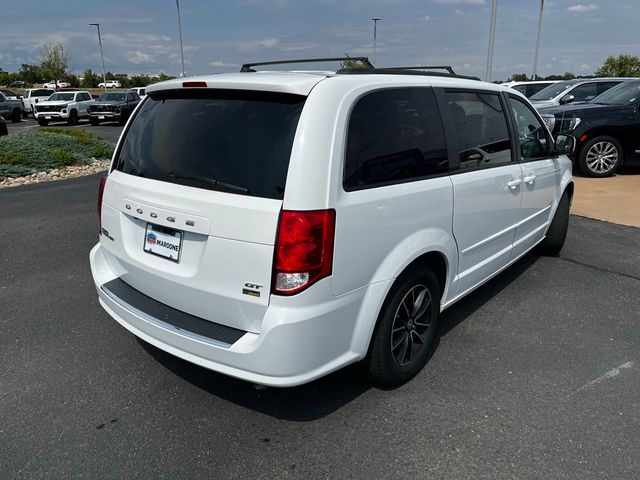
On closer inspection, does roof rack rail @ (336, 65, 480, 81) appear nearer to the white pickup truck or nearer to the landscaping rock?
the landscaping rock

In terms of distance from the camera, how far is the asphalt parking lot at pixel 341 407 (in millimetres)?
2422

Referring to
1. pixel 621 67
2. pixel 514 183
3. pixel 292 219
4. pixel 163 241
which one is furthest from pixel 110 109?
pixel 621 67

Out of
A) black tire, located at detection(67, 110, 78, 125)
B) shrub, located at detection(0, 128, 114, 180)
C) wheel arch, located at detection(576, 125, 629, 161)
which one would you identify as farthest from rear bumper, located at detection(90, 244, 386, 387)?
black tire, located at detection(67, 110, 78, 125)

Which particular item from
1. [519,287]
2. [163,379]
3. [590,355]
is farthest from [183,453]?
[519,287]

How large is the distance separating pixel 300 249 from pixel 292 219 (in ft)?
0.46

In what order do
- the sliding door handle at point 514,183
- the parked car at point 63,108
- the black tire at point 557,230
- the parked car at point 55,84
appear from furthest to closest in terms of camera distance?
1. the parked car at point 55,84
2. the parked car at point 63,108
3. the black tire at point 557,230
4. the sliding door handle at point 514,183

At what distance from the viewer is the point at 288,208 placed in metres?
2.27

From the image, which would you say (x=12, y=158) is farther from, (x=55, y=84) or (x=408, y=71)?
(x=55, y=84)

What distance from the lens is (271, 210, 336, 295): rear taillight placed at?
2.26 m

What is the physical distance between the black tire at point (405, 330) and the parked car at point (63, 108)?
26.9 m

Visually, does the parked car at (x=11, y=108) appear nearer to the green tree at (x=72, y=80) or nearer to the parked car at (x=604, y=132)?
the parked car at (x=604, y=132)

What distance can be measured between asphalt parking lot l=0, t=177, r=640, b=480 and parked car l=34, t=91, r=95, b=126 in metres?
24.5

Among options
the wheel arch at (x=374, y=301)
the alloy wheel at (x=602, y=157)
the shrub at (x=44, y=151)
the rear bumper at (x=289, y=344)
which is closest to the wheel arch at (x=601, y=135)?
the alloy wheel at (x=602, y=157)

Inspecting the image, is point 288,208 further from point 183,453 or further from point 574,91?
point 574,91
